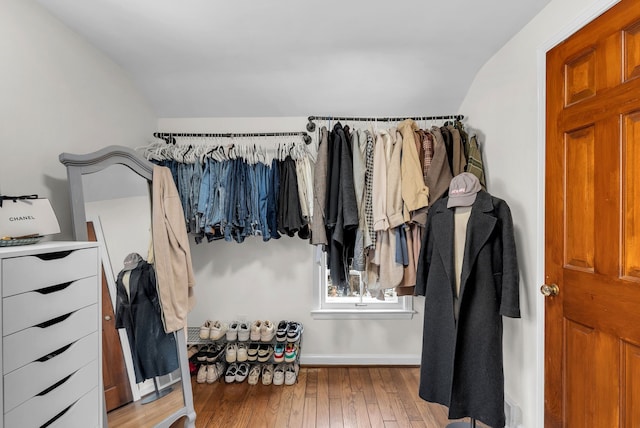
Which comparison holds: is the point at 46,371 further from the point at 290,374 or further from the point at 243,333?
the point at 290,374

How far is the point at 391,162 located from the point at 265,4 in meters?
1.10

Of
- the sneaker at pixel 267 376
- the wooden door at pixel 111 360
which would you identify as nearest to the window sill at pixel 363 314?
the sneaker at pixel 267 376

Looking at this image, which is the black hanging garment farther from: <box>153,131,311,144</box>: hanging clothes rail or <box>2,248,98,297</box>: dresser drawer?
<box>153,131,311,144</box>: hanging clothes rail

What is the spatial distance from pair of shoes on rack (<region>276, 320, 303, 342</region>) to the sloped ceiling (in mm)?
1746

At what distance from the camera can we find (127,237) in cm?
171

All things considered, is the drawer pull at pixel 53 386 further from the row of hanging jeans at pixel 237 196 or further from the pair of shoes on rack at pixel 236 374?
the pair of shoes on rack at pixel 236 374

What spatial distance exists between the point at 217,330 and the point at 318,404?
0.94 metres

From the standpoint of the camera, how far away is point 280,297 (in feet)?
8.53

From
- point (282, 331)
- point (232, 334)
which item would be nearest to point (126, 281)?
point (232, 334)

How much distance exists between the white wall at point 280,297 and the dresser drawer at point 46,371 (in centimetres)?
138

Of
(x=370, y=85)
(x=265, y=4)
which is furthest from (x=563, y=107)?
(x=265, y=4)

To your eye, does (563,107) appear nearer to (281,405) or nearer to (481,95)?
(481,95)

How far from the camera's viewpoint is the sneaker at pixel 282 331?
236cm

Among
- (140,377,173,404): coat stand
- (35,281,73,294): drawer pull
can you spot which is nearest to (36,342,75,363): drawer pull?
(35,281,73,294): drawer pull
